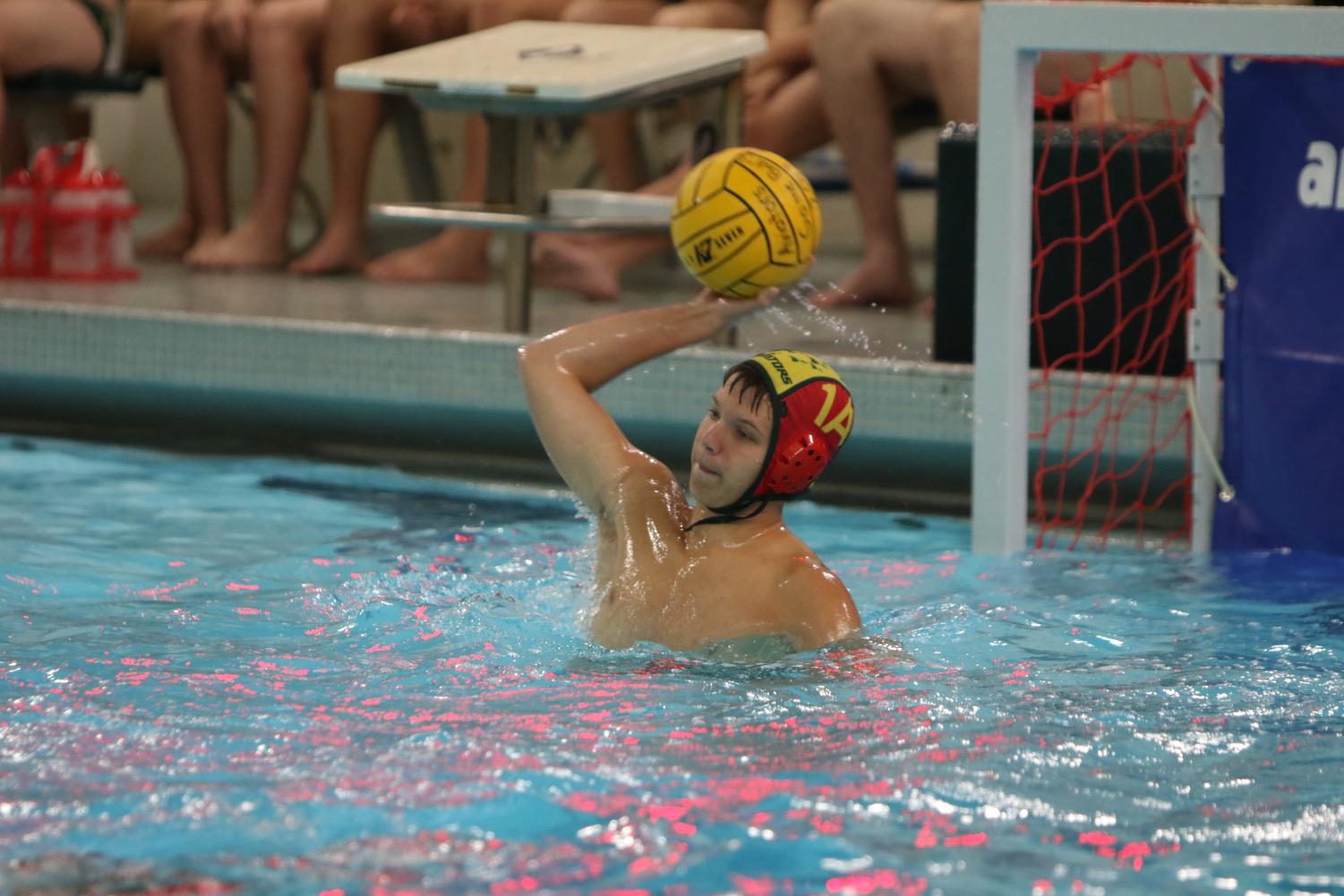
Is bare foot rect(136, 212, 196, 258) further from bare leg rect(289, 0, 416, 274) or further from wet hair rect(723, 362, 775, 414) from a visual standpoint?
wet hair rect(723, 362, 775, 414)

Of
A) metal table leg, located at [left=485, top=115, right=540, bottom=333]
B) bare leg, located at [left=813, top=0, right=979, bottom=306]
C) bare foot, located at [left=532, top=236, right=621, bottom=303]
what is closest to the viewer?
metal table leg, located at [left=485, top=115, right=540, bottom=333]

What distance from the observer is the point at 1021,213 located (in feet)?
13.4

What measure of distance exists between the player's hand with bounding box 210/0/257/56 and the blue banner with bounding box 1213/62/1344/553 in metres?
3.99

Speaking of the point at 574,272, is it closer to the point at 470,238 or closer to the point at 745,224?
the point at 470,238

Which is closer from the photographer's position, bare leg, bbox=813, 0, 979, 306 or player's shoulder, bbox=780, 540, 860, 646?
player's shoulder, bbox=780, 540, 860, 646

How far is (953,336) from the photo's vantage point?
483cm

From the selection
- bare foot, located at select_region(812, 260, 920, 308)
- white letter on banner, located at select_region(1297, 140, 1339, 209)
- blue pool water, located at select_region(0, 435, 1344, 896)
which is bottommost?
blue pool water, located at select_region(0, 435, 1344, 896)

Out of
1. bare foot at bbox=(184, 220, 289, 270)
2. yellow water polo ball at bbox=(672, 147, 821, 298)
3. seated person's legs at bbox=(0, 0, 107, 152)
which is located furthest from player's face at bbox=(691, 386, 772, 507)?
bare foot at bbox=(184, 220, 289, 270)

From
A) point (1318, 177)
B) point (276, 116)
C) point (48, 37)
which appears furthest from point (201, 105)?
point (1318, 177)

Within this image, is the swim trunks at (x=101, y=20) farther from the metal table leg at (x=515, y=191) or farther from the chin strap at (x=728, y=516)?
the chin strap at (x=728, y=516)

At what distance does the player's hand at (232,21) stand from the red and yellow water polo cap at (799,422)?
4523 mm

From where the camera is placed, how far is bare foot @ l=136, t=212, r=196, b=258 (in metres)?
7.28

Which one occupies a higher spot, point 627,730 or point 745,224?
point 745,224

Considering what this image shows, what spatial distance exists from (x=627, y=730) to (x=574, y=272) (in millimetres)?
3425
